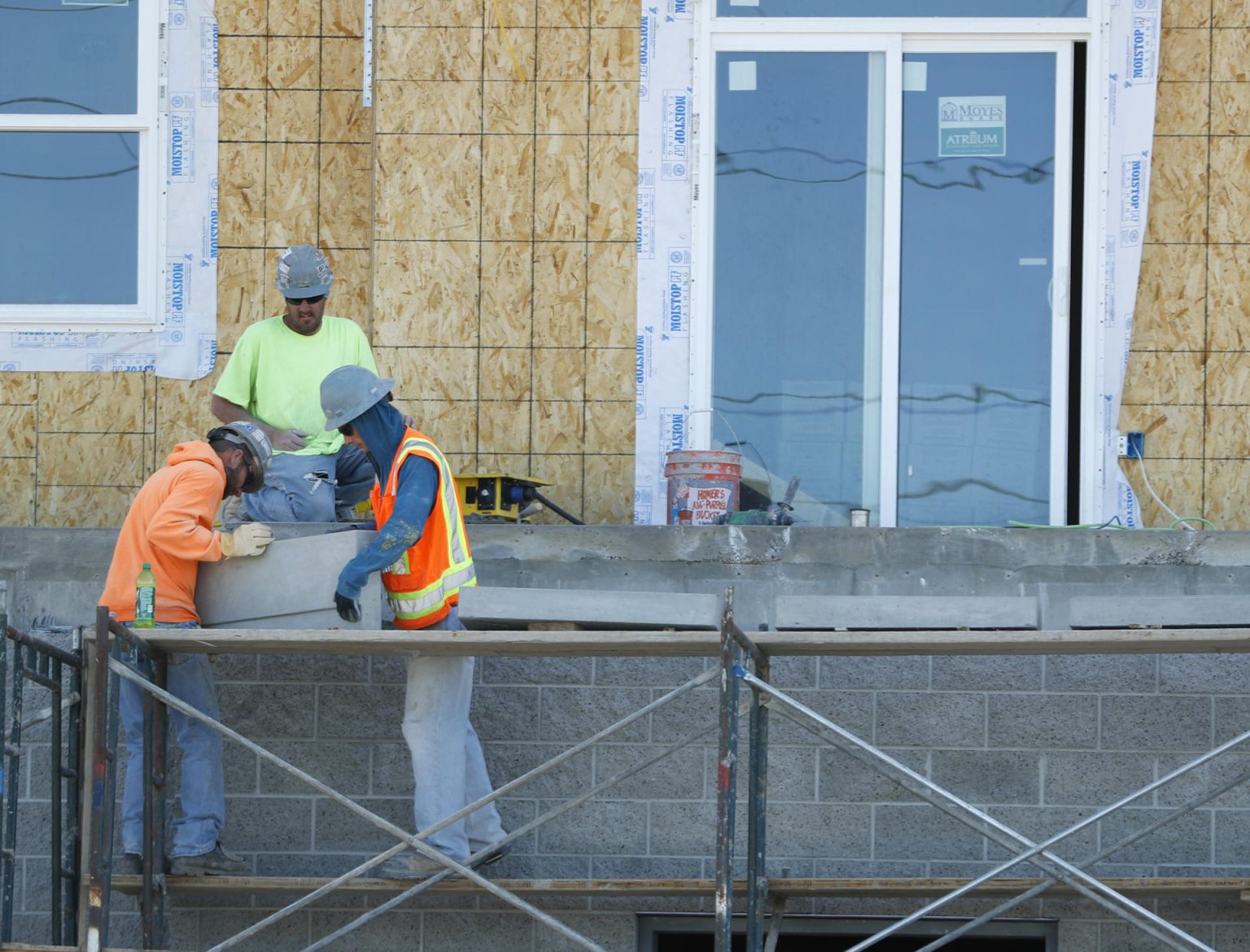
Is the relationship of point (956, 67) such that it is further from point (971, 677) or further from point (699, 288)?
point (971, 677)

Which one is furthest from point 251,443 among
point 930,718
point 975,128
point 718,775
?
point 975,128

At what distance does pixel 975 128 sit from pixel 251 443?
12.5 ft

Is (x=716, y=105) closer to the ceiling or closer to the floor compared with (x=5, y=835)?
closer to the ceiling

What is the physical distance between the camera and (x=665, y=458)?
28.2ft

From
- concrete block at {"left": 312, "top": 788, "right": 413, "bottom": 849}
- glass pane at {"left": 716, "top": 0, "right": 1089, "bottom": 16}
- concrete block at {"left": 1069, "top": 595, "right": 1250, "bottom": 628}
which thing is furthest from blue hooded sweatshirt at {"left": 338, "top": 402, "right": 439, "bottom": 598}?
glass pane at {"left": 716, "top": 0, "right": 1089, "bottom": 16}

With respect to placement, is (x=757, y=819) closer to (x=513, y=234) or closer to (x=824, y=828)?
(x=824, y=828)

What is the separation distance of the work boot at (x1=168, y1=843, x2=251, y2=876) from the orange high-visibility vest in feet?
3.97

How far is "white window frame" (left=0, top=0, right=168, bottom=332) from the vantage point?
29.3 feet

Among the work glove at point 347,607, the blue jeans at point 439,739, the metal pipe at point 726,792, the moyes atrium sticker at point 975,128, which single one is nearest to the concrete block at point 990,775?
the metal pipe at point 726,792

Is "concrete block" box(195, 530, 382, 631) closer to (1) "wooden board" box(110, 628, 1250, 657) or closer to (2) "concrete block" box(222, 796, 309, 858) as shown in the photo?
(1) "wooden board" box(110, 628, 1250, 657)

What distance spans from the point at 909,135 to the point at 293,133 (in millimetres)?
2971

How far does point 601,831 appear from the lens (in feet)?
25.0

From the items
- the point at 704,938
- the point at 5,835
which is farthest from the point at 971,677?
the point at 5,835

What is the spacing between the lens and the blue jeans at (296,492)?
7.88 m
